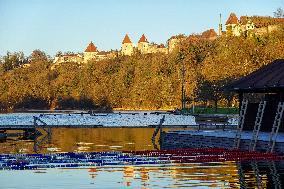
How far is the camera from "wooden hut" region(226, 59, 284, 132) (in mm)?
43094

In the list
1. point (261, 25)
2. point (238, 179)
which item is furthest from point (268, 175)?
point (261, 25)

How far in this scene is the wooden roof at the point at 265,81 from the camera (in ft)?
139

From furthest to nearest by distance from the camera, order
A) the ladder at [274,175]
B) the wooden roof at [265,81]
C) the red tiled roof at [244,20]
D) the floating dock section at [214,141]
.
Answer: the red tiled roof at [244,20] < the wooden roof at [265,81] < the floating dock section at [214,141] < the ladder at [274,175]

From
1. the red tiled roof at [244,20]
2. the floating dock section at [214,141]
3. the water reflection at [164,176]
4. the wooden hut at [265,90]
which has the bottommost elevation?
the water reflection at [164,176]

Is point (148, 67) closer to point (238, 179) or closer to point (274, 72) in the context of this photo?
point (274, 72)

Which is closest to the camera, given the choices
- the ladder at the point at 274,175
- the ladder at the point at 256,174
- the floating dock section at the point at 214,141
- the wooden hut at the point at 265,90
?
the ladder at the point at 274,175

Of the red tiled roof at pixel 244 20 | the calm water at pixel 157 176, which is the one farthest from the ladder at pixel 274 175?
the red tiled roof at pixel 244 20

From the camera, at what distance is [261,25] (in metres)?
179

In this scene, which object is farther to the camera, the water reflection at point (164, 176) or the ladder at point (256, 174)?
the water reflection at point (164, 176)

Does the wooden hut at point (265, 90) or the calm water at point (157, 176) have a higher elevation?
the wooden hut at point (265, 90)

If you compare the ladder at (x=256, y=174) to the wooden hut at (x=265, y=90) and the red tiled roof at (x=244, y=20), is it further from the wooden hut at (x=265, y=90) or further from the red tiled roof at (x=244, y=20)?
the red tiled roof at (x=244, y=20)

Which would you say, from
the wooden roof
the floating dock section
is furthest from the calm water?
the wooden roof

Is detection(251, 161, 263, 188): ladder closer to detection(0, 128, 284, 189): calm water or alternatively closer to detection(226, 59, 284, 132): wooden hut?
detection(0, 128, 284, 189): calm water

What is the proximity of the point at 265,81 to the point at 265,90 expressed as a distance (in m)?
1.25
